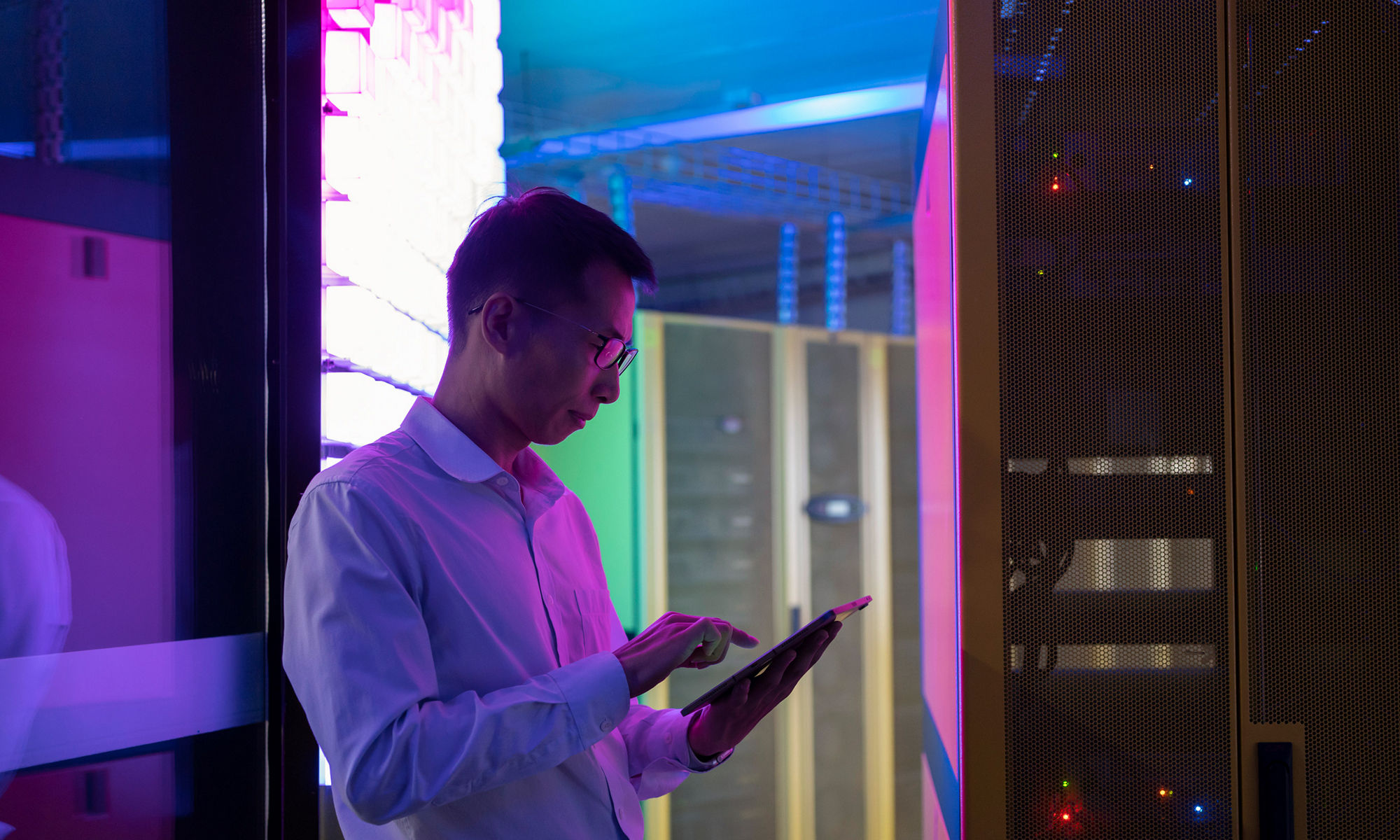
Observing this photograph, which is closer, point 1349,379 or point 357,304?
point 1349,379

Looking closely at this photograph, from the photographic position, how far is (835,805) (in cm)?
357

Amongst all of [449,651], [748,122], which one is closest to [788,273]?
[748,122]

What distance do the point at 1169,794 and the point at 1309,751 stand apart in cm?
19

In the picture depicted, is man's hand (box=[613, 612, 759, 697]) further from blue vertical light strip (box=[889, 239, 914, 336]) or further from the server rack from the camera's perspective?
blue vertical light strip (box=[889, 239, 914, 336])

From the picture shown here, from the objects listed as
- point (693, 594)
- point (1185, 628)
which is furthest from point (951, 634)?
point (693, 594)

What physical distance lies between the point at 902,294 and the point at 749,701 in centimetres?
384

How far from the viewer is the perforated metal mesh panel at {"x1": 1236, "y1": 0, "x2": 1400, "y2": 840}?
125cm

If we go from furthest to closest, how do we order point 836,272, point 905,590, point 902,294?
point 902,294 → point 836,272 → point 905,590

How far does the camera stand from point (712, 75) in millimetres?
3465

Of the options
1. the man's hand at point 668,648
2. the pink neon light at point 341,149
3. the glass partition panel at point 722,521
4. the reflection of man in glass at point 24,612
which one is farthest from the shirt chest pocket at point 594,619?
the glass partition panel at point 722,521

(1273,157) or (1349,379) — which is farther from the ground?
(1273,157)

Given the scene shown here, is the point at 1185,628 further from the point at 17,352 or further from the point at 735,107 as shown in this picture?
the point at 735,107

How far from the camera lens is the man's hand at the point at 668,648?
40.8 inches

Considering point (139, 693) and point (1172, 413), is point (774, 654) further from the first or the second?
point (139, 693)
